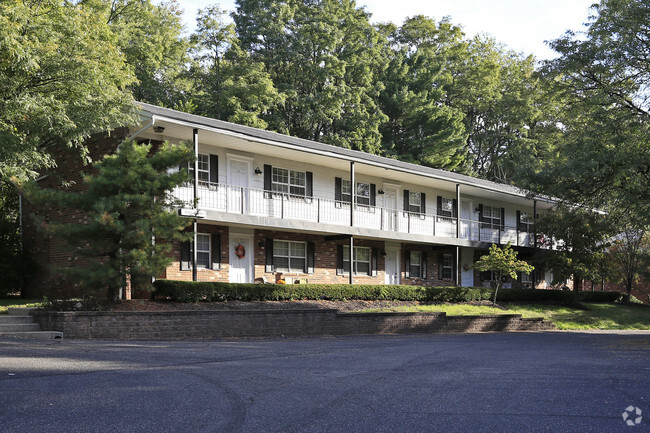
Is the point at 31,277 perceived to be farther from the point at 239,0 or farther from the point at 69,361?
the point at 239,0

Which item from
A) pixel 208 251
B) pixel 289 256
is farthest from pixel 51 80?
pixel 289 256

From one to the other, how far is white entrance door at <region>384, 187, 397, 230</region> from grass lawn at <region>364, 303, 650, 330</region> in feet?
13.1

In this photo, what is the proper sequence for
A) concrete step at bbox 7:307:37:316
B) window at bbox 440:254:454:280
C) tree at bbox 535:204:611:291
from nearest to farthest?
concrete step at bbox 7:307:37:316 → tree at bbox 535:204:611:291 → window at bbox 440:254:454:280

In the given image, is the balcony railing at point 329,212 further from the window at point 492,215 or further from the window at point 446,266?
the window at point 446,266

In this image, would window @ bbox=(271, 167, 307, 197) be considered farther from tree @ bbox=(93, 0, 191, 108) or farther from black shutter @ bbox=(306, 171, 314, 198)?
tree @ bbox=(93, 0, 191, 108)

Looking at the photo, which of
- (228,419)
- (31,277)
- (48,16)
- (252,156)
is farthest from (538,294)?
(228,419)

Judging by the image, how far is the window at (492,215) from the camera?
36.2 metres

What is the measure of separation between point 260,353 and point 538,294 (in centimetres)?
2281

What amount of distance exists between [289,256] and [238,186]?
14.7 ft

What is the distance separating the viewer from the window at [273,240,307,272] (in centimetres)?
2520

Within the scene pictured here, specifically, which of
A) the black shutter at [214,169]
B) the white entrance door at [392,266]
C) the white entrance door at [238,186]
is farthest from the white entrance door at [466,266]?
the black shutter at [214,169]

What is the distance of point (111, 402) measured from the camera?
23.8 ft

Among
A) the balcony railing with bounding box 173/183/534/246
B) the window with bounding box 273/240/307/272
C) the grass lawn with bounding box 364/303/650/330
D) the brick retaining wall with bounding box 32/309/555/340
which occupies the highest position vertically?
the balcony railing with bounding box 173/183/534/246

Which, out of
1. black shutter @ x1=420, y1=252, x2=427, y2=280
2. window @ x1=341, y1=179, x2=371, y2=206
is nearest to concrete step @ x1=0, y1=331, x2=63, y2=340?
window @ x1=341, y1=179, x2=371, y2=206
